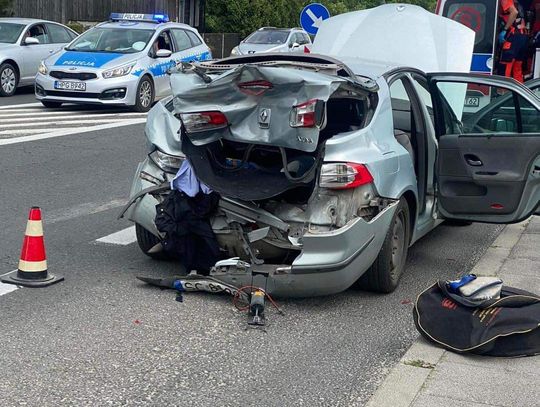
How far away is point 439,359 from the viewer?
16.8ft

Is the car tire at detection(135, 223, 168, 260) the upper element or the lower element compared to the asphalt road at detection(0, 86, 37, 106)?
upper

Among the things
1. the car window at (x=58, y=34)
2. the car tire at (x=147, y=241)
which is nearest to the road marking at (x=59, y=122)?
the car window at (x=58, y=34)

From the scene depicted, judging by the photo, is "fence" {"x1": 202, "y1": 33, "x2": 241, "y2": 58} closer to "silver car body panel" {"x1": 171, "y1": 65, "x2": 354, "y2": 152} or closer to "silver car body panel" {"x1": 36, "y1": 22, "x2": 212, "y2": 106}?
"silver car body panel" {"x1": 36, "y1": 22, "x2": 212, "y2": 106}

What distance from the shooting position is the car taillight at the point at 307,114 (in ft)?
18.9

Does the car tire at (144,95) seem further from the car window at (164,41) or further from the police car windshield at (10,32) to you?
the police car windshield at (10,32)

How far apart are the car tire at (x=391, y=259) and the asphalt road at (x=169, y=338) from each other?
95 millimetres

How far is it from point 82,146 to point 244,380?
830cm

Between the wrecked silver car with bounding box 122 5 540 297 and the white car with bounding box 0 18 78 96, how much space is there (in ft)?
42.4

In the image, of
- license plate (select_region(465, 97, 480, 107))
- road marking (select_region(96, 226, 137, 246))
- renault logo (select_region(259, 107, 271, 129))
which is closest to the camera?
renault logo (select_region(259, 107, 271, 129))

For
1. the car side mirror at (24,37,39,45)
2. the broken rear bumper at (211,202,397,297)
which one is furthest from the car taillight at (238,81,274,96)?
the car side mirror at (24,37,39,45)

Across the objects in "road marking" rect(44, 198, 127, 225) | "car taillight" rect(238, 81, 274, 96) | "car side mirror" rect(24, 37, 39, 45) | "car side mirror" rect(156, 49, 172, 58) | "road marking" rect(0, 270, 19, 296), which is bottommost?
"road marking" rect(44, 198, 127, 225)

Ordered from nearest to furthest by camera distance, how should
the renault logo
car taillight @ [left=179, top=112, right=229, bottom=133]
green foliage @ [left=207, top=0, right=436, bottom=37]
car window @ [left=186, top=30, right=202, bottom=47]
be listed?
1. the renault logo
2. car taillight @ [left=179, top=112, right=229, bottom=133]
3. car window @ [left=186, top=30, right=202, bottom=47]
4. green foliage @ [left=207, top=0, right=436, bottom=37]

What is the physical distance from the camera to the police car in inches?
642

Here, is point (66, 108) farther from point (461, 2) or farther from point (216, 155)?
point (216, 155)
